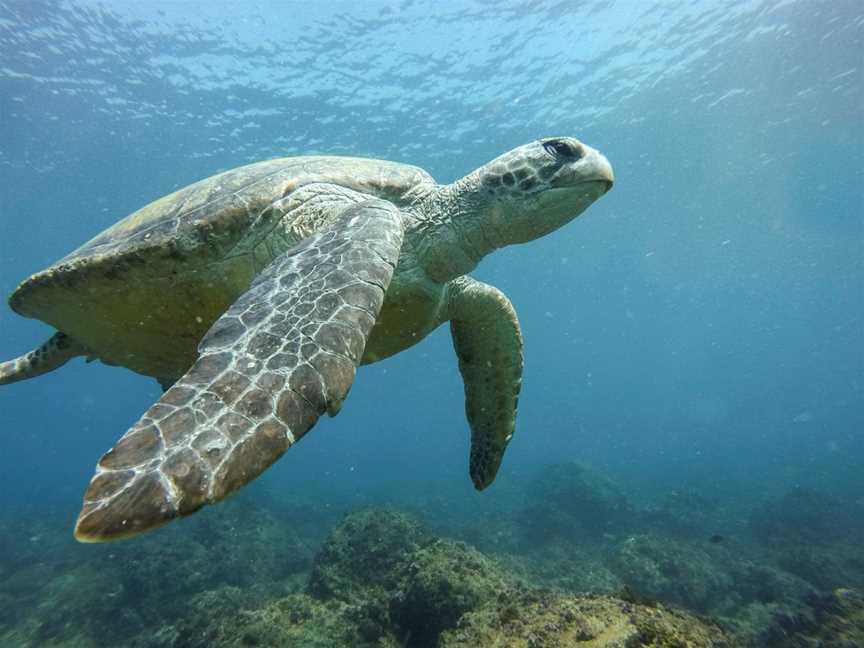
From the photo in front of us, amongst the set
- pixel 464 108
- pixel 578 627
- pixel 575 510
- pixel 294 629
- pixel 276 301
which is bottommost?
pixel 575 510

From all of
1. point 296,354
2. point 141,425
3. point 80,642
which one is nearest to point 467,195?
point 296,354

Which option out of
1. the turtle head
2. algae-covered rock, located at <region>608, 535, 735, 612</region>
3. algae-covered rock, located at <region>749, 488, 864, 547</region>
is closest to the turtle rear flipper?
the turtle head

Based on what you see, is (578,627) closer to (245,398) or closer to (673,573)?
(245,398)

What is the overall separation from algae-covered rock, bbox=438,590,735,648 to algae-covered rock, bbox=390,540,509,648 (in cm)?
96

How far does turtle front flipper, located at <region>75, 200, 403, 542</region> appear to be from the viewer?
52.8 inches

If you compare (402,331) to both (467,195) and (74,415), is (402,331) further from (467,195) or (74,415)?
(74,415)

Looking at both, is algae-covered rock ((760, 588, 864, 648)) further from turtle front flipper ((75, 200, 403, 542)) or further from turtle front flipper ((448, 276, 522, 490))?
turtle front flipper ((75, 200, 403, 542))

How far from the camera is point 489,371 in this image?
482cm

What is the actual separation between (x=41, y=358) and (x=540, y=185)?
220 inches

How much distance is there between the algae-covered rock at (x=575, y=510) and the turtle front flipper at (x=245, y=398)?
13752mm

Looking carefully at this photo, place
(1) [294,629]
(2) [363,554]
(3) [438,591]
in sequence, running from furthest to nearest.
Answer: (2) [363,554] → (1) [294,629] → (3) [438,591]

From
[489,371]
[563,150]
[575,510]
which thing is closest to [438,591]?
[489,371]

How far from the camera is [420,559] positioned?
4879 mm

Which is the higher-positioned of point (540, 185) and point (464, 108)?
point (464, 108)
